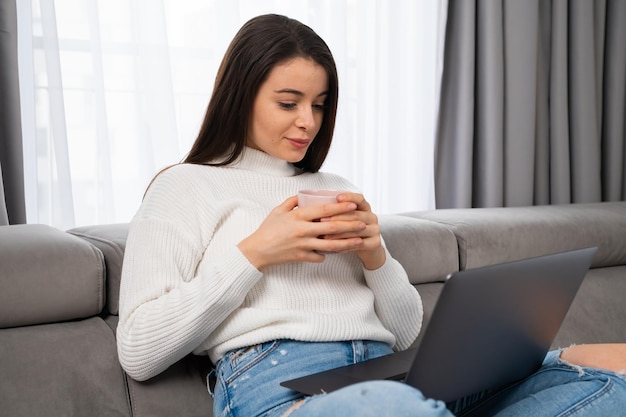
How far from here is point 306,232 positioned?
3.67ft

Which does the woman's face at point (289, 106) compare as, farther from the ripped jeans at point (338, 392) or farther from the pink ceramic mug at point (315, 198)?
the ripped jeans at point (338, 392)

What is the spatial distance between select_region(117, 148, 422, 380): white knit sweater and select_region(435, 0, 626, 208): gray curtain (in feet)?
5.07

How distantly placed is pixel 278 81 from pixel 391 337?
55 centimetres

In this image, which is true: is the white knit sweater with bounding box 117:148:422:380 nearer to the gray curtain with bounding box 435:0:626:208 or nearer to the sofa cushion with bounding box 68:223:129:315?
the sofa cushion with bounding box 68:223:129:315

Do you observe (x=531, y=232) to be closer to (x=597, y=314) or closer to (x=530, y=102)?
(x=597, y=314)

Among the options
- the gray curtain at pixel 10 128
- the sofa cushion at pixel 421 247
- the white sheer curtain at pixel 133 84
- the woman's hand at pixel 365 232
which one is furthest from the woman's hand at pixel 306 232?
the white sheer curtain at pixel 133 84

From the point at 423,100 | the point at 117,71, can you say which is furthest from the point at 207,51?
the point at 423,100

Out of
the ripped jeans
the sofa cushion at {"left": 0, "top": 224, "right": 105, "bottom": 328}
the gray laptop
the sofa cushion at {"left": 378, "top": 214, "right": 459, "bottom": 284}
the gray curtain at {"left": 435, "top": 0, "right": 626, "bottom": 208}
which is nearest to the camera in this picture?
the gray laptop

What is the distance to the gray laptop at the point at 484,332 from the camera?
0.85 metres

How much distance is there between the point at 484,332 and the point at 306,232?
13.2 inches

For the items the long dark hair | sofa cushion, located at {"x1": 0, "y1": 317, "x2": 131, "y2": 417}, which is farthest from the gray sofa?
the long dark hair

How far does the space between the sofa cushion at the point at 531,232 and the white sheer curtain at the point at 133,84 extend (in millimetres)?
739

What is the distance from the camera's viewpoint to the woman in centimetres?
113

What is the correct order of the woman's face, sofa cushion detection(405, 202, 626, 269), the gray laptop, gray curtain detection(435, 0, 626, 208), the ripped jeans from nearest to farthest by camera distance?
1. the gray laptop
2. the ripped jeans
3. the woman's face
4. sofa cushion detection(405, 202, 626, 269)
5. gray curtain detection(435, 0, 626, 208)
